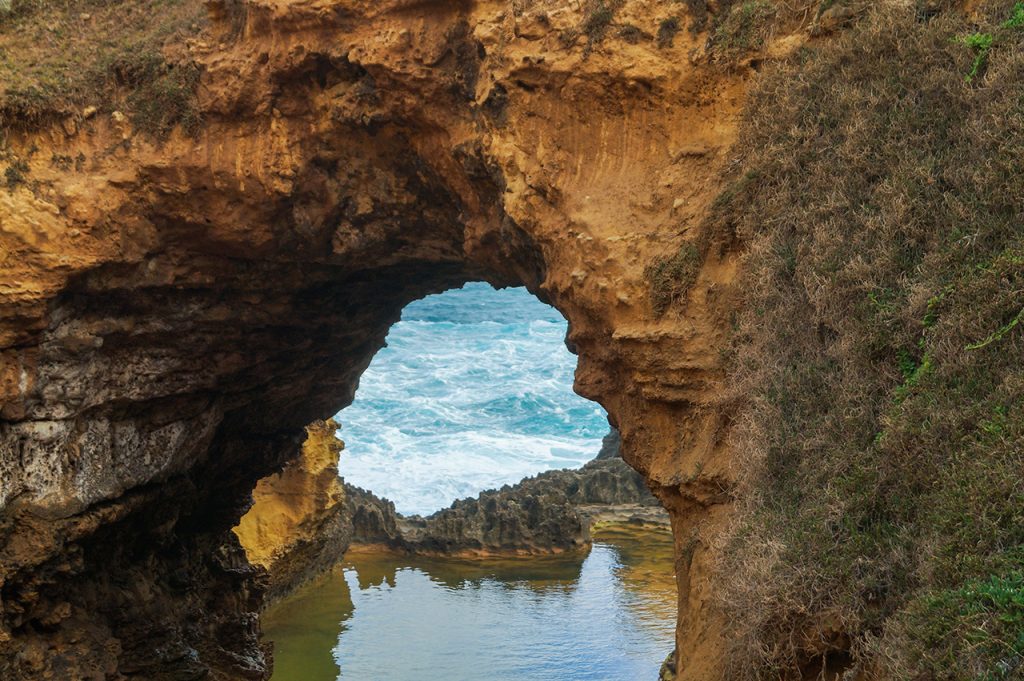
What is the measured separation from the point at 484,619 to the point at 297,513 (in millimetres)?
4908

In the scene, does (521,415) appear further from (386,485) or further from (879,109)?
(879,109)

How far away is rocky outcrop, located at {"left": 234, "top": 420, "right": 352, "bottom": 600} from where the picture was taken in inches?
855

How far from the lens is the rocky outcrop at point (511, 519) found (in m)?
26.0

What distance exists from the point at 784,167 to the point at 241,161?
615cm

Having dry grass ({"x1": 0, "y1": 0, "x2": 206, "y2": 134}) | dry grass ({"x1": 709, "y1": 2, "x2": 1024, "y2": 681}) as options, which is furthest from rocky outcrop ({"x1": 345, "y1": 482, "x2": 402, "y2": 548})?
dry grass ({"x1": 709, "y1": 2, "x2": 1024, "y2": 681})

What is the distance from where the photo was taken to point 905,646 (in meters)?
5.49

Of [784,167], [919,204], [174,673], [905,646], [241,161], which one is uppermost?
[241,161]

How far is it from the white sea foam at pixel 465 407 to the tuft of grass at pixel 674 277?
29.6m

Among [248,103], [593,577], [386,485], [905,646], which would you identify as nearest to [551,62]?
[248,103]

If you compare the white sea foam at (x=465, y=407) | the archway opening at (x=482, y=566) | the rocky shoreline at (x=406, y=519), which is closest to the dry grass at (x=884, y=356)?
the archway opening at (x=482, y=566)

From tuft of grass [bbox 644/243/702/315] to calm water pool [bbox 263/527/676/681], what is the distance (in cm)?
892

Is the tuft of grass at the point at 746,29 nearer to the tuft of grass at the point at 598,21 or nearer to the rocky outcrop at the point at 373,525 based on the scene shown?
the tuft of grass at the point at 598,21

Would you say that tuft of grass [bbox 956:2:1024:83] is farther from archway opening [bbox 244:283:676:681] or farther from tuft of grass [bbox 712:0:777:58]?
archway opening [bbox 244:283:676:681]

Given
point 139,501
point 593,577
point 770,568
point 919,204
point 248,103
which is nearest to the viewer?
point 770,568
